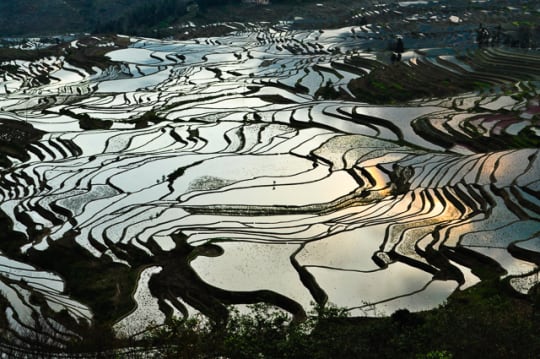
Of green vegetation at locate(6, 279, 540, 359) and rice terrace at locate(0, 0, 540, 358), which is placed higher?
green vegetation at locate(6, 279, 540, 359)

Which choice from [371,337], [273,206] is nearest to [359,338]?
[371,337]

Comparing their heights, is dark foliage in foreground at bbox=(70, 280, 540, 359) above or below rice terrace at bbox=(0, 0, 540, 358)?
above

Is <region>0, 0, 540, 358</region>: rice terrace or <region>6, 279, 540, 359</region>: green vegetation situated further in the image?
<region>0, 0, 540, 358</region>: rice terrace

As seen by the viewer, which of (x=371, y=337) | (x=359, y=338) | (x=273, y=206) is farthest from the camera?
(x=273, y=206)

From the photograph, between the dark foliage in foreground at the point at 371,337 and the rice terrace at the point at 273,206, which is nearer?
the dark foliage in foreground at the point at 371,337

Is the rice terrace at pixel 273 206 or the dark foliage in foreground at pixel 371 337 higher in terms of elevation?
the dark foliage in foreground at pixel 371 337

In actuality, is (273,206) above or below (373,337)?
below

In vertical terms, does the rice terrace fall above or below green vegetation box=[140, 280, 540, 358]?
below

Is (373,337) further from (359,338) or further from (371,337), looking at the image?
(359,338)

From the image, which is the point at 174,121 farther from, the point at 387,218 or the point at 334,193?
the point at 387,218
